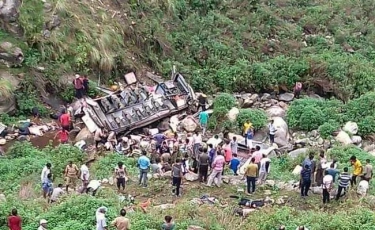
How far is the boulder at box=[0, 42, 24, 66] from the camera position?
2158 cm

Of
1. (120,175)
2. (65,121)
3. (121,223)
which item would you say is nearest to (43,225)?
(121,223)

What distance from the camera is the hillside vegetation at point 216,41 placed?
74.9 feet

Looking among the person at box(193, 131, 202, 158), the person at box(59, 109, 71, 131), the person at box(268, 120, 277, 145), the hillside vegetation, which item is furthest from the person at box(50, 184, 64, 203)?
the person at box(268, 120, 277, 145)

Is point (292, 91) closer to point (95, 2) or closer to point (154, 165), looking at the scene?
point (95, 2)

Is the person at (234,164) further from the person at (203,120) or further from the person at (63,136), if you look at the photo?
the person at (63,136)

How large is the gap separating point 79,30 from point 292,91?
8.57 metres

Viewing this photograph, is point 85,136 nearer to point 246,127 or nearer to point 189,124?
point 189,124

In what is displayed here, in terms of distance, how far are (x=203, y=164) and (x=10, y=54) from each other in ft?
28.2

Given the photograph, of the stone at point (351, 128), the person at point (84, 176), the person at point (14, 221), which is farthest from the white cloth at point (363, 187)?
the person at point (14, 221)

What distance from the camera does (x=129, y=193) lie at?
16.4 m

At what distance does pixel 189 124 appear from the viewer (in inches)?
856

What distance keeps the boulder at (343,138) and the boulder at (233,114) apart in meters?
3.44

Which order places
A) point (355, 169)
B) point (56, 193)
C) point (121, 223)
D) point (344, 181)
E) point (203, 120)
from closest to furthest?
point (121, 223)
point (56, 193)
point (344, 181)
point (355, 169)
point (203, 120)

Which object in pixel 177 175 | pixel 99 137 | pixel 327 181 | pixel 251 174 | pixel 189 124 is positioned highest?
pixel 327 181
